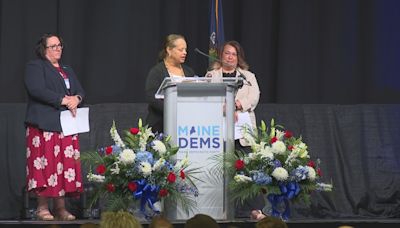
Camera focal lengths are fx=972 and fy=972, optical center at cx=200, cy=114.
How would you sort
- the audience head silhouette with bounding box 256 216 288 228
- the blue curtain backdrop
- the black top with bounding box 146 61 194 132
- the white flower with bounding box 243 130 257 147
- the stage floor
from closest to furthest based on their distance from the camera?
1. the audience head silhouette with bounding box 256 216 288 228
2. the stage floor
3. the white flower with bounding box 243 130 257 147
4. the black top with bounding box 146 61 194 132
5. the blue curtain backdrop

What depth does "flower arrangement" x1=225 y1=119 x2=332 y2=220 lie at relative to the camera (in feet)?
20.4

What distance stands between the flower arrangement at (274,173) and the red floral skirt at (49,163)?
4.49 ft

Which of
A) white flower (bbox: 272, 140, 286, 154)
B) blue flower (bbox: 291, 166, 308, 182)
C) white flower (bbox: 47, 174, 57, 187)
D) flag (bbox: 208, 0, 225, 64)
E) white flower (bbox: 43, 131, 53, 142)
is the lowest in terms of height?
white flower (bbox: 47, 174, 57, 187)

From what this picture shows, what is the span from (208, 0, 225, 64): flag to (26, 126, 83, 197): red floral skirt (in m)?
1.74

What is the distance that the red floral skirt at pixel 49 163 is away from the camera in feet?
22.9

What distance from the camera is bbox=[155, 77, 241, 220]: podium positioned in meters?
6.18

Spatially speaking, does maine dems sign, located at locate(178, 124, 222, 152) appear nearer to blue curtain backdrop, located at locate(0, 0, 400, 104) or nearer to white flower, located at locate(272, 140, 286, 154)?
white flower, located at locate(272, 140, 286, 154)

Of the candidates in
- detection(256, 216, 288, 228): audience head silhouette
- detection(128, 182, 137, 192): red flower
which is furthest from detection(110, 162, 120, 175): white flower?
detection(256, 216, 288, 228): audience head silhouette

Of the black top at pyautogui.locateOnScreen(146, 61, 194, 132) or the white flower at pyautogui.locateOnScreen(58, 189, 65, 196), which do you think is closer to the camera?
the black top at pyautogui.locateOnScreen(146, 61, 194, 132)

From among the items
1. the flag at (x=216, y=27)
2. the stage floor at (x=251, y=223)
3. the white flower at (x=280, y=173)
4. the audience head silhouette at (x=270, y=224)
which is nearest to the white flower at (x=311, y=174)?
the white flower at (x=280, y=173)

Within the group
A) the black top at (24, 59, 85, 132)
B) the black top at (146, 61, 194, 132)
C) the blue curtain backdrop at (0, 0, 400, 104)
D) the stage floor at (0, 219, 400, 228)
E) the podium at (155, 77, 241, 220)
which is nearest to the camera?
the stage floor at (0, 219, 400, 228)

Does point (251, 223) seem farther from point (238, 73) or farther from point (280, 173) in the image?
point (238, 73)

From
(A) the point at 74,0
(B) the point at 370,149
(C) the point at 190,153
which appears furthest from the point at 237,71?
(A) the point at 74,0

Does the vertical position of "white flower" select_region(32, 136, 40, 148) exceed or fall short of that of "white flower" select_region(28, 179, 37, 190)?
it exceeds it
